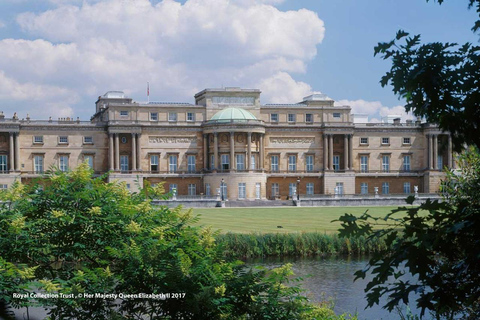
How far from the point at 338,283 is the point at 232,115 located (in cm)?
4809

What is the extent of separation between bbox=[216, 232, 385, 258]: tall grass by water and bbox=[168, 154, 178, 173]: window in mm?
41261

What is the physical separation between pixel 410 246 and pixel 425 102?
159 centimetres

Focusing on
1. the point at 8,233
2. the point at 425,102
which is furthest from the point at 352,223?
the point at 8,233

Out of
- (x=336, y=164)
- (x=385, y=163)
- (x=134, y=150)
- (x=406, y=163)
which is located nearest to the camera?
(x=134, y=150)

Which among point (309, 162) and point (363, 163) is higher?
point (309, 162)

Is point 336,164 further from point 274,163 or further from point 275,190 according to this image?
point 275,190

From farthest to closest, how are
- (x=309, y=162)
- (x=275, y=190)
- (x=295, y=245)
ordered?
(x=309, y=162) → (x=275, y=190) → (x=295, y=245)

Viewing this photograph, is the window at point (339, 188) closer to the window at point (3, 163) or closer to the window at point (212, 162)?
the window at point (212, 162)

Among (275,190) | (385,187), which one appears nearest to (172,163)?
(275,190)

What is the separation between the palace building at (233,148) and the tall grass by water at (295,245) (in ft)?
124

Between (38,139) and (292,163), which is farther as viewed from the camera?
(292,163)

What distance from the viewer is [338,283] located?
954 inches

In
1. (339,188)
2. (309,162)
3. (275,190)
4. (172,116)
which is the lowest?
(275,190)

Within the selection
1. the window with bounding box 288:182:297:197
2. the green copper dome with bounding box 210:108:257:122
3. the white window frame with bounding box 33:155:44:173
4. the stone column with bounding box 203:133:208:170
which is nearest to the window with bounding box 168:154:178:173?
the stone column with bounding box 203:133:208:170
